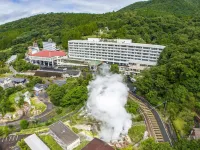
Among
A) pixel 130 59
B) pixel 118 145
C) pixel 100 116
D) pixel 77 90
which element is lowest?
pixel 118 145

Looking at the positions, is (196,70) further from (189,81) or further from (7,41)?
(7,41)

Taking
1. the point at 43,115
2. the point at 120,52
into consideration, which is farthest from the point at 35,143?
the point at 120,52

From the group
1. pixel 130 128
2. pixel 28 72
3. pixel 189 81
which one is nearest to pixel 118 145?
pixel 130 128

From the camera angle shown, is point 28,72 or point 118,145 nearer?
point 118,145

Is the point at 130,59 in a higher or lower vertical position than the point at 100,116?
higher

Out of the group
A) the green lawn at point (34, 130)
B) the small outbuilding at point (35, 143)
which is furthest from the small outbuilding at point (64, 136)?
the green lawn at point (34, 130)

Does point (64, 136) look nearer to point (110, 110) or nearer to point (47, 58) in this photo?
point (110, 110)

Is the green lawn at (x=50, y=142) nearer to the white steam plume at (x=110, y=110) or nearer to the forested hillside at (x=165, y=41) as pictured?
the white steam plume at (x=110, y=110)
